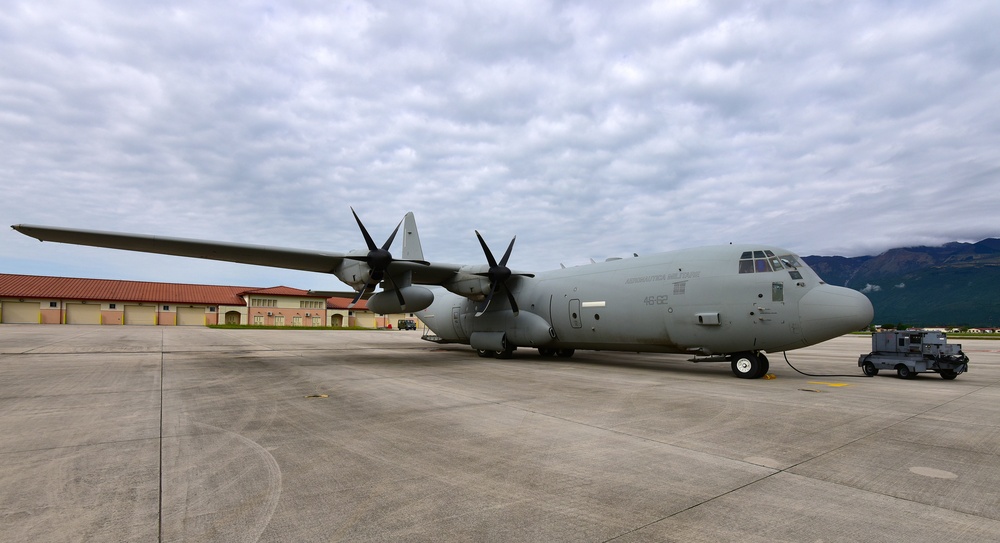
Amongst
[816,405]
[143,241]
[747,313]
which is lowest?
[816,405]

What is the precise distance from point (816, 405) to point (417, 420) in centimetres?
727

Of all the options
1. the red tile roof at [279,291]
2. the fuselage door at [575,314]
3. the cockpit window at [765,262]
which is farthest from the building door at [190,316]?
the cockpit window at [765,262]

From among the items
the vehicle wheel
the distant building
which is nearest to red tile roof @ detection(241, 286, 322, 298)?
the distant building

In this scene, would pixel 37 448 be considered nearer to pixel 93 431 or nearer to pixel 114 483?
pixel 93 431

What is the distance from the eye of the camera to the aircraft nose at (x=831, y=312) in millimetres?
11617

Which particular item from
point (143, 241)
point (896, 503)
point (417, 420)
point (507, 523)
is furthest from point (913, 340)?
point (143, 241)

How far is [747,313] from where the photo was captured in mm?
12773

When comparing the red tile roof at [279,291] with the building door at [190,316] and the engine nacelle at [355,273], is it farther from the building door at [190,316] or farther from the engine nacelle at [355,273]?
the engine nacelle at [355,273]

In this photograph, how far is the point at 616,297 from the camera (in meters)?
15.9

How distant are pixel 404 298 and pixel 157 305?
2503 inches

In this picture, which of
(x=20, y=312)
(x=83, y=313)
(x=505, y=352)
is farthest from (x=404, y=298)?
(x=20, y=312)

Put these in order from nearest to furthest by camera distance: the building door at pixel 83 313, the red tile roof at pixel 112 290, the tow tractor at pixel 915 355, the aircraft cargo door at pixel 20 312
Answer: the tow tractor at pixel 915 355
the aircraft cargo door at pixel 20 312
the red tile roof at pixel 112 290
the building door at pixel 83 313

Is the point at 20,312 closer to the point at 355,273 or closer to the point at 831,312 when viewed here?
the point at 355,273

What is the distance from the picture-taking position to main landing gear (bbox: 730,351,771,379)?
13078 mm
